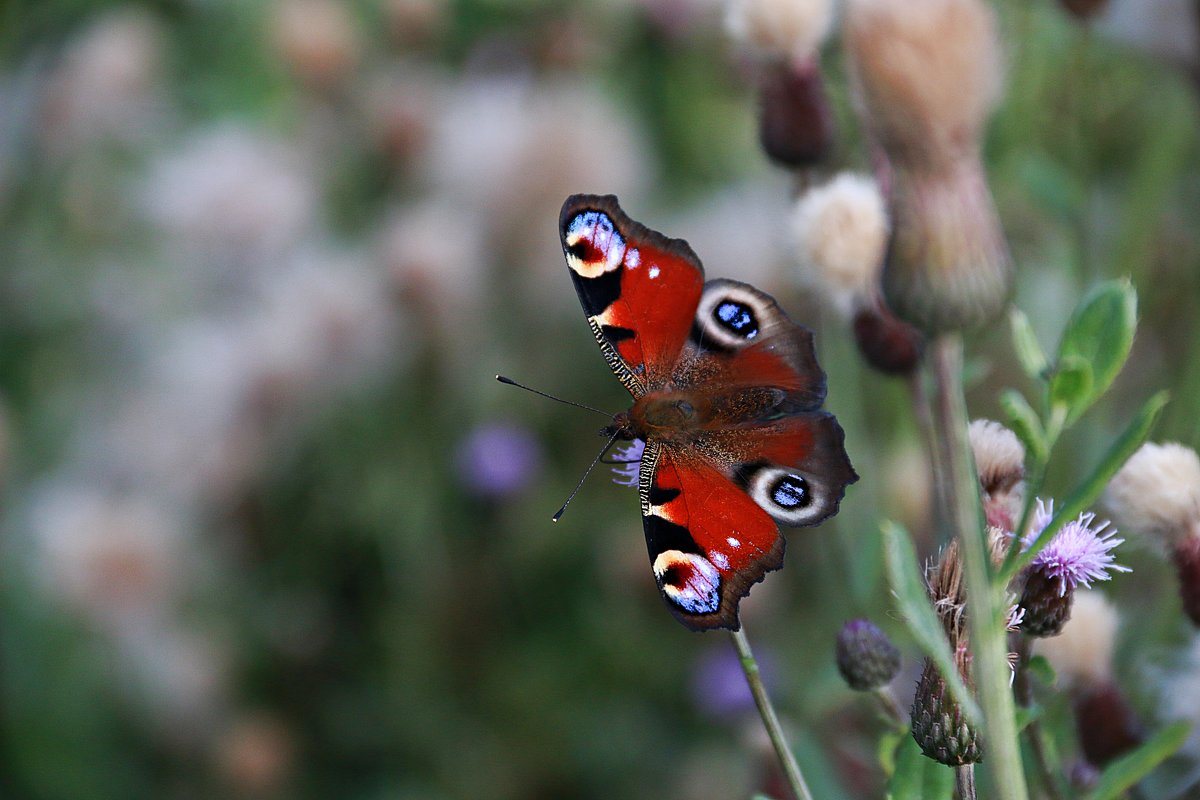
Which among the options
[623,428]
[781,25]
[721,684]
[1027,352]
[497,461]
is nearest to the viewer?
[1027,352]

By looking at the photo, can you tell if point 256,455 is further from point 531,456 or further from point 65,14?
point 65,14

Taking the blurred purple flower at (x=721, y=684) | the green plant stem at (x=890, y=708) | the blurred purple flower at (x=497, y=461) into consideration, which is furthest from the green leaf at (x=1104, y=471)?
the blurred purple flower at (x=497, y=461)

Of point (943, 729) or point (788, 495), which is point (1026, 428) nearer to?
point (943, 729)

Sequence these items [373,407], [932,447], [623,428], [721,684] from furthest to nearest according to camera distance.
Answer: [373,407], [721,684], [623,428], [932,447]

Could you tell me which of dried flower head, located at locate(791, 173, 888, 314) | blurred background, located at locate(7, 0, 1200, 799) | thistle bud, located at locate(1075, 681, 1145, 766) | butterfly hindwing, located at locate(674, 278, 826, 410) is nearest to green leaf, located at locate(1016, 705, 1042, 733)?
thistle bud, located at locate(1075, 681, 1145, 766)

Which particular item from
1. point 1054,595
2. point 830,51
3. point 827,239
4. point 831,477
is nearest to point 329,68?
point 830,51

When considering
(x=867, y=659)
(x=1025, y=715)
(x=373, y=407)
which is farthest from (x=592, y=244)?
(x=373, y=407)

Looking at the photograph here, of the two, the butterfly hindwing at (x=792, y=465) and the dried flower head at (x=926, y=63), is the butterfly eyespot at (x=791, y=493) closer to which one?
the butterfly hindwing at (x=792, y=465)
